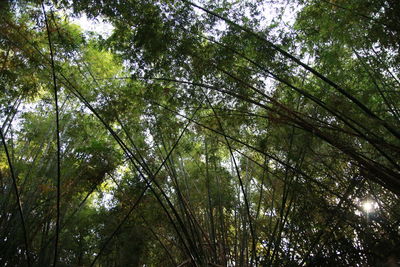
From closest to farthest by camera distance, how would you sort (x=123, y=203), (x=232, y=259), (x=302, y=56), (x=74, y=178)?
(x=302, y=56) < (x=74, y=178) < (x=232, y=259) < (x=123, y=203)

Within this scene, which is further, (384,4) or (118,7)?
(118,7)

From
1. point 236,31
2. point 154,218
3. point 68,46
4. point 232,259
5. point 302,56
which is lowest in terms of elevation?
point 232,259

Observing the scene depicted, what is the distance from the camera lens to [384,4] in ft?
11.3

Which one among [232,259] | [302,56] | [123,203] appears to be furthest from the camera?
[123,203]

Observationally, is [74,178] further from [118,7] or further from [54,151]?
[118,7]

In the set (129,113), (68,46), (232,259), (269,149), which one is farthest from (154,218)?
(68,46)

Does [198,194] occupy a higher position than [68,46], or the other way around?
[68,46]

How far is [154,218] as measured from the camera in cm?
633

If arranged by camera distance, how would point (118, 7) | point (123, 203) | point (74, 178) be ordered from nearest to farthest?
point (118, 7)
point (74, 178)
point (123, 203)

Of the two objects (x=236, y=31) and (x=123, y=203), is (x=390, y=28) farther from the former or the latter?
(x=123, y=203)

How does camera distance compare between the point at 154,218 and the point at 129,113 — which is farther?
A: the point at 154,218

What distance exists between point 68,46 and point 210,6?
2.18m

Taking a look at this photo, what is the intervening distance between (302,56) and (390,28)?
121 centimetres

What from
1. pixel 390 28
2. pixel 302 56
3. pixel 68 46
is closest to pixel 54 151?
pixel 68 46
